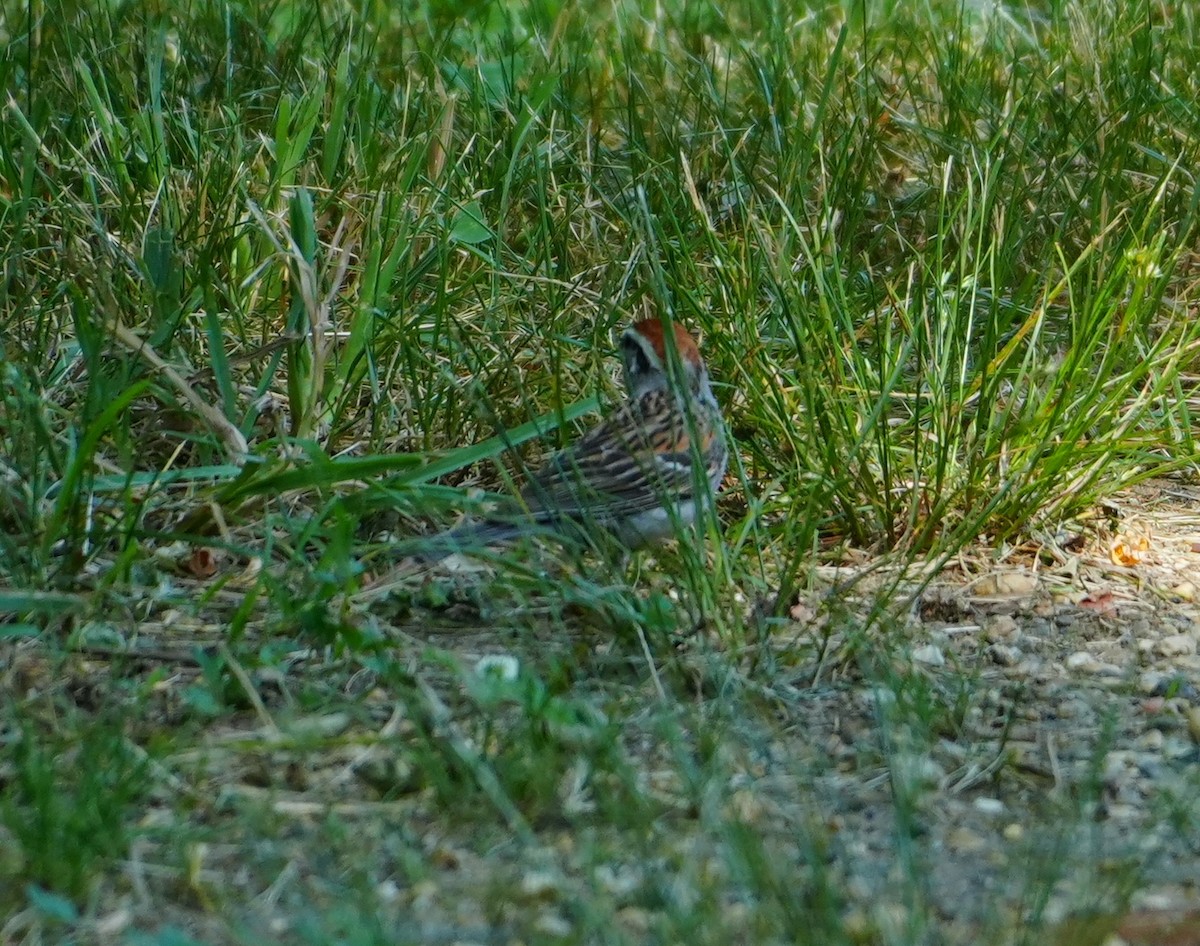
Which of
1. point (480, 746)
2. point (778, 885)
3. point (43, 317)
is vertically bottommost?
point (43, 317)

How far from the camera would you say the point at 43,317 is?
4.24 meters

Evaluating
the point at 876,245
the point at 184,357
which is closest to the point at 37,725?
the point at 184,357

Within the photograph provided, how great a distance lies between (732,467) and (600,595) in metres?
1.15

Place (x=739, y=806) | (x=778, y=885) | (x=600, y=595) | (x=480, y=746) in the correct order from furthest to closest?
(x=600, y=595), (x=480, y=746), (x=739, y=806), (x=778, y=885)

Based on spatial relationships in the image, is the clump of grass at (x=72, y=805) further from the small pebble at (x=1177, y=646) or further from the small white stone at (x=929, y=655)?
the small pebble at (x=1177, y=646)

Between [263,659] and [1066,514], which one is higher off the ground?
[1066,514]

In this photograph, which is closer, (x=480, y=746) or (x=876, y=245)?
(x=480, y=746)

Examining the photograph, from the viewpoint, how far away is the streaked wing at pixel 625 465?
3.80 metres

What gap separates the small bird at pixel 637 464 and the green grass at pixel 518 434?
10 cm

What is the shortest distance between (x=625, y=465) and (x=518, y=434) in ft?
0.85

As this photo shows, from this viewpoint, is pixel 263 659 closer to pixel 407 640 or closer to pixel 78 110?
pixel 407 640

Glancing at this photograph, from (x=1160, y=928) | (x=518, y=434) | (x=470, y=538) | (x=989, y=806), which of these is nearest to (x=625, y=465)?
(x=518, y=434)

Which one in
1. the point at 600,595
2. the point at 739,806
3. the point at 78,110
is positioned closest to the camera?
the point at 739,806

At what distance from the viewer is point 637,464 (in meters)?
3.60
